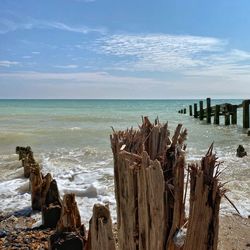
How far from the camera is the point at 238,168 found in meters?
10.2

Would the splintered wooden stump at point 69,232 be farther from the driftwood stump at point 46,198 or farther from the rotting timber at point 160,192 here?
the driftwood stump at point 46,198

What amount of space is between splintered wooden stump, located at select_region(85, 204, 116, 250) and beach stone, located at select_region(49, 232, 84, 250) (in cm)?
91

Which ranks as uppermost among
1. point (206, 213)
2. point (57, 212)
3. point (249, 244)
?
point (206, 213)

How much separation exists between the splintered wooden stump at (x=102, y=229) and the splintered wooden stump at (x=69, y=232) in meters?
0.92

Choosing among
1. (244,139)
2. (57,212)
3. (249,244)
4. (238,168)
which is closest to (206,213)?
(249,244)

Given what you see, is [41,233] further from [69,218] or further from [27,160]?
[27,160]

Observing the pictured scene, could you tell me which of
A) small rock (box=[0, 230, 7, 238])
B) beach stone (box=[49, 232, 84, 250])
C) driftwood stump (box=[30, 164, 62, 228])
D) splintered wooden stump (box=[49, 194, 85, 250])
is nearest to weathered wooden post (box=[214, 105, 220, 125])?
driftwood stump (box=[30, 164, 62, 228])

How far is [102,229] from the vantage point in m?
2.44

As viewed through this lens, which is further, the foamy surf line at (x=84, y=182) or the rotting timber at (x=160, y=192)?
the foamy surf line at (x=84, y=182)

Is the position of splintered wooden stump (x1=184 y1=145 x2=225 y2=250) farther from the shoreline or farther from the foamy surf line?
the foamy surf line

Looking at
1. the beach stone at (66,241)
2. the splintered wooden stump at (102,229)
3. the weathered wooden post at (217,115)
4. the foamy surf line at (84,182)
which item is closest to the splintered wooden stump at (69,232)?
the beach stone at (66,241)

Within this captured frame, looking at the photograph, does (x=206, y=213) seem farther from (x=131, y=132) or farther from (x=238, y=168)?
(x=238, y=168)

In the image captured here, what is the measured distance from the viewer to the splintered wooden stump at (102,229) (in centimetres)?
244

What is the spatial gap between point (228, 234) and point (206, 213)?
11.8 ft
